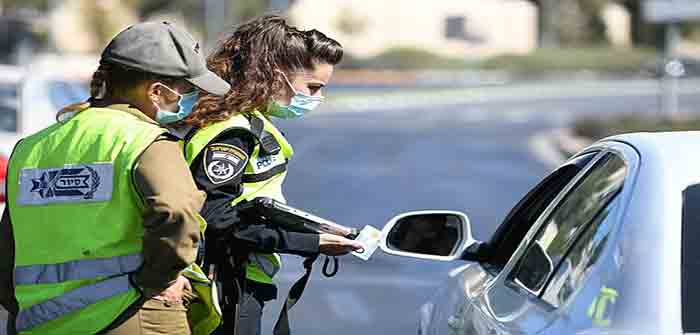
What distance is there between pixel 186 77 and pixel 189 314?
77 centimetres

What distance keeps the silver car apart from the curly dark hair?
22.1 inches

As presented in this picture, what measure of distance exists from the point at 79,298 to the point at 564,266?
1.15m

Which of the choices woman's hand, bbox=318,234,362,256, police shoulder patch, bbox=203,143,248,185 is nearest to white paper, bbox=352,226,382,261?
woman's hand, bbox=318,234,362,256

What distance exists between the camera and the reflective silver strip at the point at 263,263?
407cm

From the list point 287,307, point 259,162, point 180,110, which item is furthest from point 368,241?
point 180,110

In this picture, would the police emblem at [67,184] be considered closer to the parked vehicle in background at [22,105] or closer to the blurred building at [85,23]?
the parked vehicle in background at [22,105]

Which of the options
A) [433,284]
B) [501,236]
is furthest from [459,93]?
[501,236]

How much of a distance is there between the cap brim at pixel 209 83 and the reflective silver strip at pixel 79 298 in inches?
20.4

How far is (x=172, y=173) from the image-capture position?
3.21 metres

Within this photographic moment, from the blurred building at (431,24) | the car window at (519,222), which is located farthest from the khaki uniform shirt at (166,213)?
the blurred building at (431,24)

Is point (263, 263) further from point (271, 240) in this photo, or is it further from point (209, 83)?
point (209, 83)

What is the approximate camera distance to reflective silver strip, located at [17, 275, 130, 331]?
129 inches

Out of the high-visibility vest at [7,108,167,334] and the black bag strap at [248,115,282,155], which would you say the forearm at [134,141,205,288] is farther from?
the black bag strap at [248,115,282,155]

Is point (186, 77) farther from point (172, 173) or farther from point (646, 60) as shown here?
point (646, 60)
